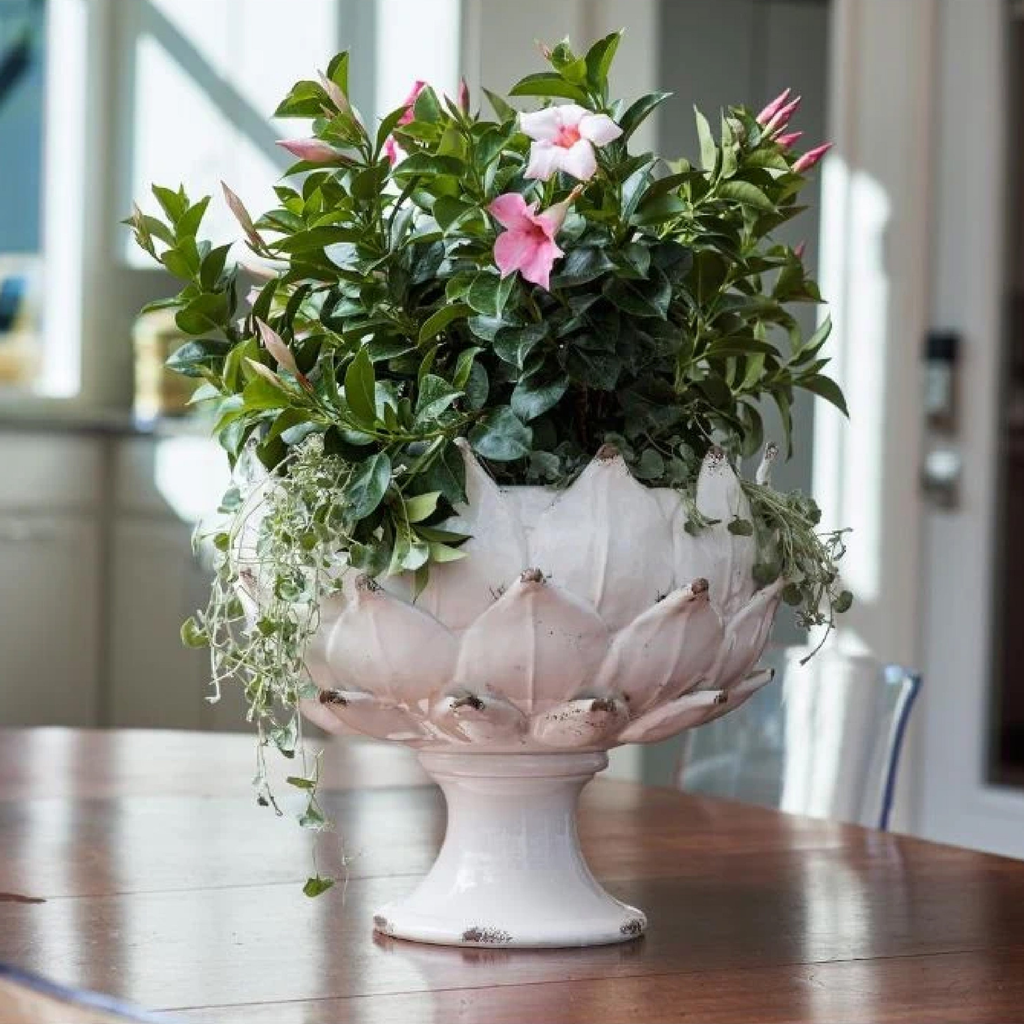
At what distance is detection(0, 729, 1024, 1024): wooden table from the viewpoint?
99cm

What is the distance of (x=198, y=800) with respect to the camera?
5.39 ft

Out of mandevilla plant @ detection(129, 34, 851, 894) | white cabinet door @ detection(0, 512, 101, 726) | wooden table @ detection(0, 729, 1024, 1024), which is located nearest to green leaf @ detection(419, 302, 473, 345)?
mandevilla plant @ detection(129, 34, 851, 894)

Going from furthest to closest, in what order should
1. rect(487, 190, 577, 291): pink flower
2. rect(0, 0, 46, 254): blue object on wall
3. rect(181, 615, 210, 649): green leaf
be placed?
rect(0, 0, 46, 254): blue object on wall
rect(181, 615, 210, 649): green leaf
rect(487, 190, 577, 291): pink flower

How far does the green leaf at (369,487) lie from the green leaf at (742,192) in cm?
26

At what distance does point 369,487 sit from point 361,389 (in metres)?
0.05

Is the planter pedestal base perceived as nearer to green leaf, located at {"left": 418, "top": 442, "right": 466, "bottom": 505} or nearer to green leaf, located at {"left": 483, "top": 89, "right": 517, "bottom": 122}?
green leaf, located at {"left": 418, "top": 442, "right": 466, "bottom": 505}

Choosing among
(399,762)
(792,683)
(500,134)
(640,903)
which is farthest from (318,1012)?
(792,683)

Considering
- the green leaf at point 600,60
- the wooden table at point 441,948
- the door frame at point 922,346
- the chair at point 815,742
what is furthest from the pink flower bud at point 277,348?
the door frame at point 922,346

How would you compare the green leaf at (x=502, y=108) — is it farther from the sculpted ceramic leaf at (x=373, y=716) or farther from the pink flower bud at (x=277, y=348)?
the sculpted ceramic leaf at (x=373, y=716)

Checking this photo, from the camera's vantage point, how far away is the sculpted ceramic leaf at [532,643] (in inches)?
39.5

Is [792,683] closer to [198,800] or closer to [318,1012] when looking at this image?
[198,800]

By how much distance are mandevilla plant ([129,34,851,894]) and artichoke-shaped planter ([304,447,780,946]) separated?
18mm

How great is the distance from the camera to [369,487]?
1.00m

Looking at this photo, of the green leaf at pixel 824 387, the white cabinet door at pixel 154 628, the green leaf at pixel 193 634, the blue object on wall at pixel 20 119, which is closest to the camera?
the green leaf at pixel 193 634
